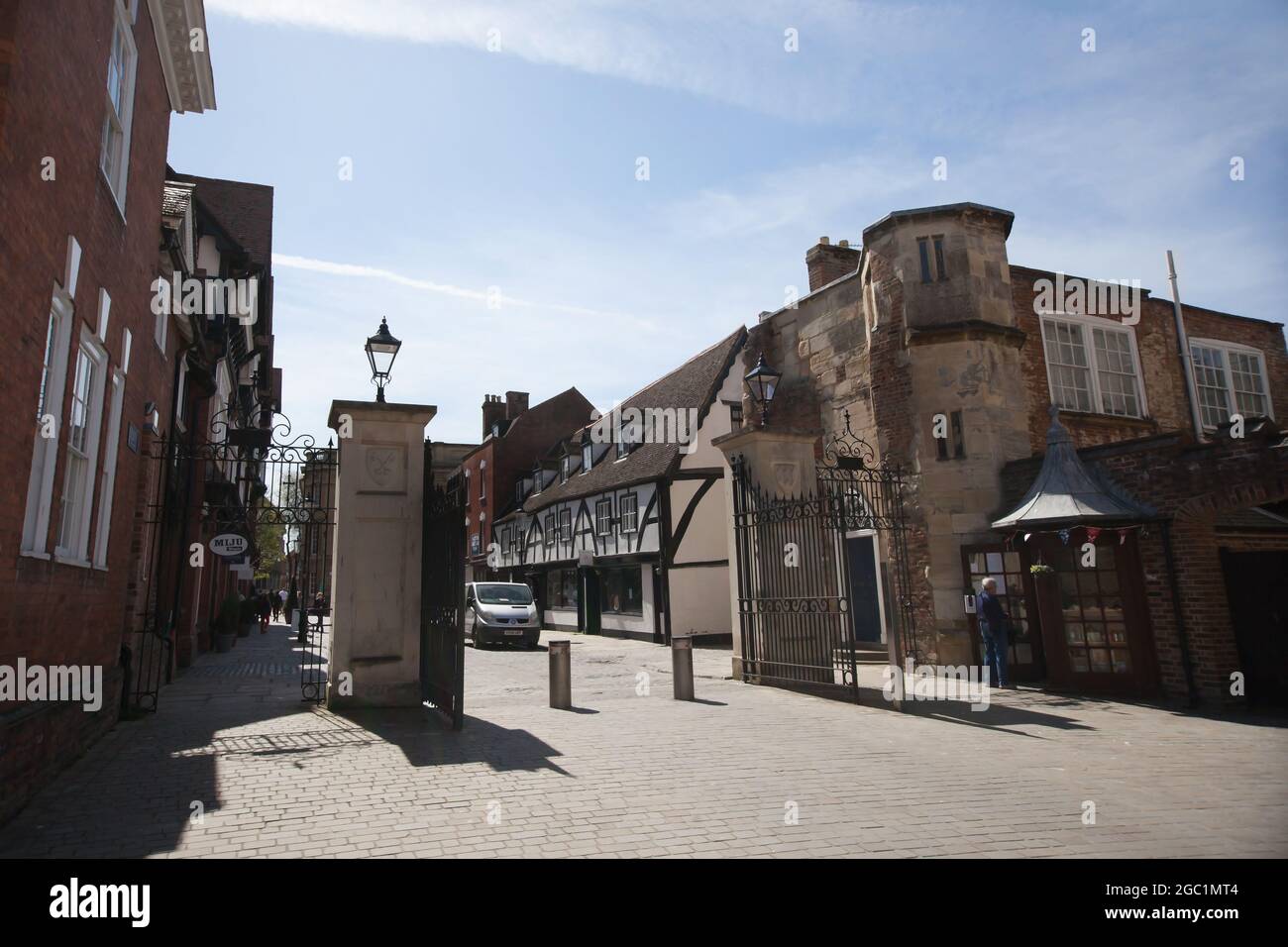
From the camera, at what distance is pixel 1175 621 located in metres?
9.84

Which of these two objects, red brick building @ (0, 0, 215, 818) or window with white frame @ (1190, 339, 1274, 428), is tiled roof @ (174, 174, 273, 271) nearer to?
red brick building @ (0, 0, 215, 818)

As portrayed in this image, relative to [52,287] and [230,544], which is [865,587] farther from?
[52,287]

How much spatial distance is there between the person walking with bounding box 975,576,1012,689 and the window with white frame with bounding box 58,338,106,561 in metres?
11.2

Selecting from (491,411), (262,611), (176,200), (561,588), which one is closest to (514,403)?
(491,411)

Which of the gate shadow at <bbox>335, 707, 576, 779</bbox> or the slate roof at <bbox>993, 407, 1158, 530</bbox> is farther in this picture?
the slate roof at <bbox>993, 407, 1158, 530</bbox>

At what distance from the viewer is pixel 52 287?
5.52 metres

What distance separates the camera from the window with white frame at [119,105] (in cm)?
725

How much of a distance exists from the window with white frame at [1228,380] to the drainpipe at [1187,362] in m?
0.40

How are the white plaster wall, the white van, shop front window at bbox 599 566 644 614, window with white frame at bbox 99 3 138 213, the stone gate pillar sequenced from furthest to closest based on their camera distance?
shop front window at bbox 599 566 644 614 < the white plaster wall < the white van < the stone gate pillar < window with white frame at bbox 99 3 138 213

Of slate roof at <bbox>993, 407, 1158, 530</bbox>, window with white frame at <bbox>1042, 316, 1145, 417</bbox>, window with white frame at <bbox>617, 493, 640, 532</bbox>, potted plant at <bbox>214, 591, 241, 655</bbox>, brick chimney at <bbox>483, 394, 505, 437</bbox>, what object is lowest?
potted plant at <bbox>214, 591, 241, 655</bbox>

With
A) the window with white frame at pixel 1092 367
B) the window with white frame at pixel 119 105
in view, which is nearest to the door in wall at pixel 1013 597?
the window with white frame at pixel 1092 367

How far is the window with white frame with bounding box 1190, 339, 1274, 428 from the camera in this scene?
17656 mm

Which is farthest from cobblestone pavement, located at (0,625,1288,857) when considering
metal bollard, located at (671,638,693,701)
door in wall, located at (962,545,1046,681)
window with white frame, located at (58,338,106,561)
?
door in wall, located at (962,545,1046,681)
